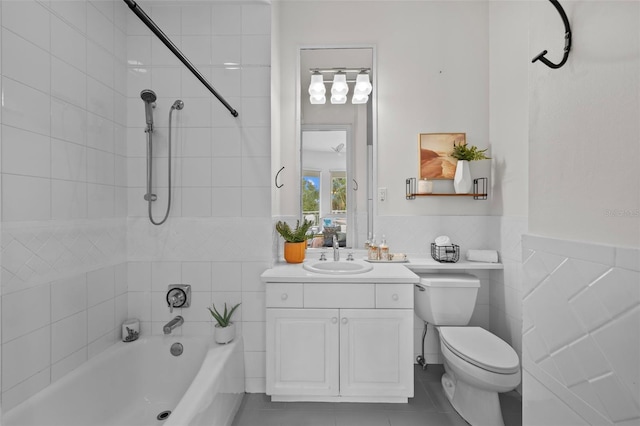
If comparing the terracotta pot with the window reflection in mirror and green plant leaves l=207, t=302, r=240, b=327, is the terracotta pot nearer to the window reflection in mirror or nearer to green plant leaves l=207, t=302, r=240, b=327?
the window reflection in mirror

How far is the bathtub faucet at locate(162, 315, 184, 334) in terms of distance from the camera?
5.91 ft

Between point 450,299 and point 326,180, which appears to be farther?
point 326,180

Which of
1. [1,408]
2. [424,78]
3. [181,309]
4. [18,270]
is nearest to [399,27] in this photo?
[424,78]

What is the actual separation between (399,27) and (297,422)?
8.97ft

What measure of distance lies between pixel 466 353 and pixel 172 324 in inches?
65.0

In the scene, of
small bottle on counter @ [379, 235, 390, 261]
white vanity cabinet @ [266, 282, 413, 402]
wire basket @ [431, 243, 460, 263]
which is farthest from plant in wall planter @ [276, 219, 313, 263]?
wire basket @ [431, 243, 460, 263]

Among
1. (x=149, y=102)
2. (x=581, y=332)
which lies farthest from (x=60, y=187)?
(x=581, y=332)

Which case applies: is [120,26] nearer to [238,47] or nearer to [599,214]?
[238,47]

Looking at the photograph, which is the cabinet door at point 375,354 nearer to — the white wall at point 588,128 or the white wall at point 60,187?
the white wall at point 588,128

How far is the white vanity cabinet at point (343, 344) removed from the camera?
174cm

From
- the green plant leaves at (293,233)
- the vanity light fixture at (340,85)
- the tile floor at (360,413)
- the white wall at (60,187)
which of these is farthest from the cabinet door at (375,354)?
the vanity light fixture at (340,85)

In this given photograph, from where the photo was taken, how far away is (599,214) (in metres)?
0.48

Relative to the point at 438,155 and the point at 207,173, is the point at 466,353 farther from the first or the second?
the point at 207,173

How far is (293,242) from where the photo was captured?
2121 mm
